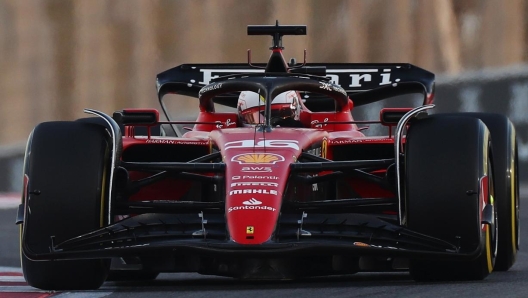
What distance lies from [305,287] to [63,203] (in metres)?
1.28

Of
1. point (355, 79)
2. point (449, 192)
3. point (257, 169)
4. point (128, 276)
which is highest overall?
point (355, 79)

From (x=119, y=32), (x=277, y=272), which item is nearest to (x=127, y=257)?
(x=277, y=272)

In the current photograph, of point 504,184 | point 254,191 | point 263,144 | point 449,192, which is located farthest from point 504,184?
point 254,191

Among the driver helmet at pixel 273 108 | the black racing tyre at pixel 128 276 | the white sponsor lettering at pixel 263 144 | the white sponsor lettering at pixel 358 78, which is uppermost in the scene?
the white sponsor lettering at pixel 358 78

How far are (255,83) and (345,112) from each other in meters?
1.25

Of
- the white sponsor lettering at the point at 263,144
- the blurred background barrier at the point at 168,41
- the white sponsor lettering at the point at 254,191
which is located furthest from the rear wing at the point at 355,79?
the blurred background barrier at the point at 168,41

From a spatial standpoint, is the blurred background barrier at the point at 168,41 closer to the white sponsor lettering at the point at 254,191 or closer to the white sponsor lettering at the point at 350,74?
the white sponsor lettering at the point at 350,74

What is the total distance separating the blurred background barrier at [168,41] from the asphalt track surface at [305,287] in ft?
34.3

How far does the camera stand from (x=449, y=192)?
6773mm

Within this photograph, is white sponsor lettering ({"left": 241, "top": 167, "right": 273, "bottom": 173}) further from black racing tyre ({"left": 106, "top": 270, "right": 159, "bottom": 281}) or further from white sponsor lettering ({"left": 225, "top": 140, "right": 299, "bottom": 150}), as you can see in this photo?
black racing tyre ({"left": 106, "top": 270, "right": 159, "bottom": 281})

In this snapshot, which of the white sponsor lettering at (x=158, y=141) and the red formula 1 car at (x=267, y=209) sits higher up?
the white sponsor lettering at (x=158, y=141)

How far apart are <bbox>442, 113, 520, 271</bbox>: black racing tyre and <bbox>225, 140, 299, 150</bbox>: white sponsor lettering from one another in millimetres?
1288

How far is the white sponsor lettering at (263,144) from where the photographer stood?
7395mm

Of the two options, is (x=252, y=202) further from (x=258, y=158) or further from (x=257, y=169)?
(x=258, y=158)
